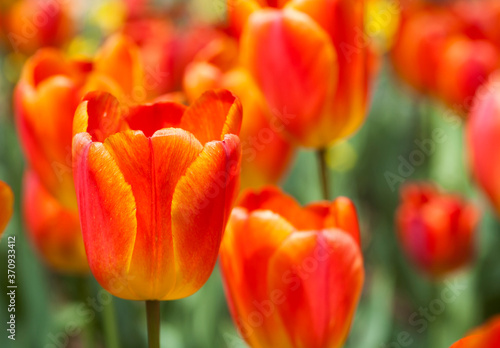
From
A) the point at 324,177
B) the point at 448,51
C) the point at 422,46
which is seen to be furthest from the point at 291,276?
the point at 422,46

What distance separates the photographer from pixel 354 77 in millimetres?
835

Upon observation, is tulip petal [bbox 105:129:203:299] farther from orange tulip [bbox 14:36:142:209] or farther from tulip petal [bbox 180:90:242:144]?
orange tulip [bbox 14:36:142:209]

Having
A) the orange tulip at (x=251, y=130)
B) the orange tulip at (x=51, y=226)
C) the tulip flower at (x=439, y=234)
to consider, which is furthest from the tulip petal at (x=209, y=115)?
the tulip flower at (x=439, y=234)

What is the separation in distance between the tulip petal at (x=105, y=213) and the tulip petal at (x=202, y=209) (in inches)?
1.4

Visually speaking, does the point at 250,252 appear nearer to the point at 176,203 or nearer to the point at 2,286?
the point at 176,203

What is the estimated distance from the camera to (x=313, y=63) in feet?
2.62

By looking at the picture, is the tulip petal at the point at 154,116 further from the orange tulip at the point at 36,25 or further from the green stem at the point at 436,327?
the orange tulip at the point at 36,25

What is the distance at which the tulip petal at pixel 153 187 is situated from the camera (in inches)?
20.3

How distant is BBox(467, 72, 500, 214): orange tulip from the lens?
2.84 feet

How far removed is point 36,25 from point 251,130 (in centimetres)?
84

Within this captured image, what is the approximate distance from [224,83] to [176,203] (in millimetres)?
454

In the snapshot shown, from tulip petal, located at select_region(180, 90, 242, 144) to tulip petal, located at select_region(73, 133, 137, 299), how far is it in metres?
0.08

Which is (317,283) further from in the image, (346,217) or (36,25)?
(36,25)

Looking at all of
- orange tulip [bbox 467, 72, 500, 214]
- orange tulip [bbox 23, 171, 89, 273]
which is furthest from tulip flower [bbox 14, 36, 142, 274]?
orange tulip [bbox 467, 72, 500, 214]
